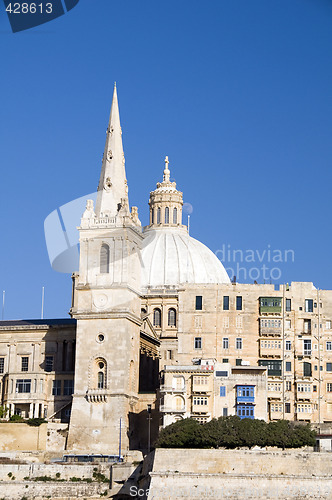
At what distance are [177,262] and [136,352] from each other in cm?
2737

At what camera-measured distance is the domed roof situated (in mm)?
115312

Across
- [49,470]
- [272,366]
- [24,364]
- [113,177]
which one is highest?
[113,177]

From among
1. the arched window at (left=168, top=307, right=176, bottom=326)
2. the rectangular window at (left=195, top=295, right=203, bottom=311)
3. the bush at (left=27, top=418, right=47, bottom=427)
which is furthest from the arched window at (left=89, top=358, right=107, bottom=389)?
the arched window at (left=168, top=307, right=176, bottom=326)

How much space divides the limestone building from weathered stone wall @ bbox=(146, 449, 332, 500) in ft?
30.4

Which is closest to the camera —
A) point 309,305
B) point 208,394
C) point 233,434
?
point 233,434

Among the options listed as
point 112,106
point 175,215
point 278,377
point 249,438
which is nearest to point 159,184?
point 175,215

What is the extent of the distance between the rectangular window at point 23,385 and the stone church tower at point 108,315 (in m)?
7.07

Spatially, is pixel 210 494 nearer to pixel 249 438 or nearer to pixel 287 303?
pixel 249 438

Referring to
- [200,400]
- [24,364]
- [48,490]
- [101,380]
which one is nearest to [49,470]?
[48,490]

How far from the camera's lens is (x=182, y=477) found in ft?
238

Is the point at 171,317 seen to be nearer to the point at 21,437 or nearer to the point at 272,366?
the point at 272,366

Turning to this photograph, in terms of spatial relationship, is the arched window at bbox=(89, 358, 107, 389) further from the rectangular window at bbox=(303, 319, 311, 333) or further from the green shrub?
the rectangular window at bbox=(303, 319, 311, 333)

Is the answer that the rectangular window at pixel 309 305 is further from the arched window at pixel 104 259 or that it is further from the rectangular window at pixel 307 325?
the arched window at pixel 104 259

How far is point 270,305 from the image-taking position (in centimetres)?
9112
